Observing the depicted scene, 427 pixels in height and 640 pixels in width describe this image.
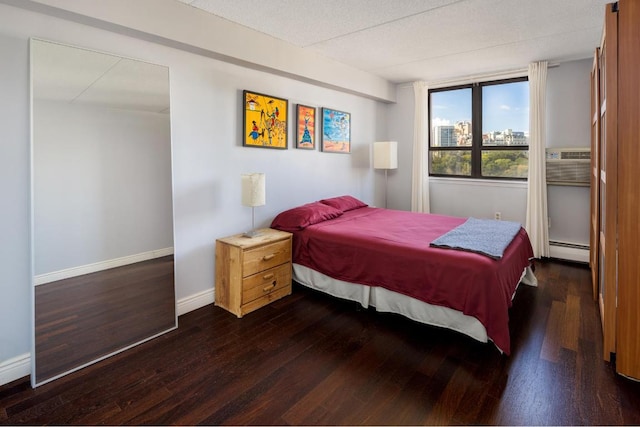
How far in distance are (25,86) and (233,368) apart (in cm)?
199

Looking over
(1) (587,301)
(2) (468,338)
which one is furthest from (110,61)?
(1) (587,301)

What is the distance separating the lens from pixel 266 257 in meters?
2.90

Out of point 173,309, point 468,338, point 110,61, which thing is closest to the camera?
point 110,61

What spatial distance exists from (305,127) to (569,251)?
3407 millimetres

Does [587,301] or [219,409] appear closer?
[219,409]

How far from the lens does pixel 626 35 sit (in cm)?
186

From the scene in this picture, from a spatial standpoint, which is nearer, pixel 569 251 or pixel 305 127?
pixel 305 127

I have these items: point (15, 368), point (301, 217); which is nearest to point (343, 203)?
point (301, 217)

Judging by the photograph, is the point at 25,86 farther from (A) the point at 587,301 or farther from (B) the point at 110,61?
(A) the point at 587,301

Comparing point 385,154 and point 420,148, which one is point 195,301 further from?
point 420,148

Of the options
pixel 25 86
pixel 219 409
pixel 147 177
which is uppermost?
pixel 25 86

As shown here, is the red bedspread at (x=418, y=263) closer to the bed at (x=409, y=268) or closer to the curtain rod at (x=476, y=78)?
the bed at (x=409, y=268)

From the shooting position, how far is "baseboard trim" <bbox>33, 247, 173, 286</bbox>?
2051 millimetres

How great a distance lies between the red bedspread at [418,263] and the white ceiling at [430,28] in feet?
5.71
